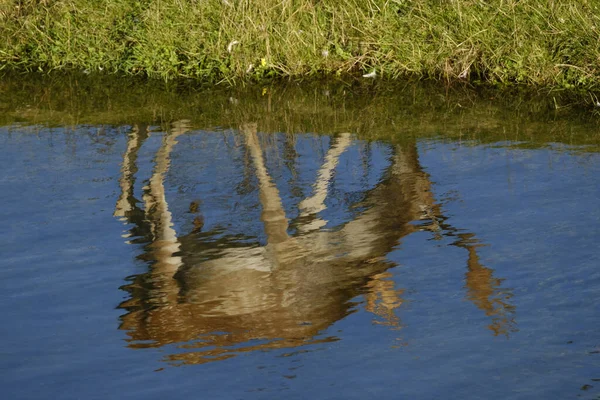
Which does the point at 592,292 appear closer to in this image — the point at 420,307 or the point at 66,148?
the point at 420,307

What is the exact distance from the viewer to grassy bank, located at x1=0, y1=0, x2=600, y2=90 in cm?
946

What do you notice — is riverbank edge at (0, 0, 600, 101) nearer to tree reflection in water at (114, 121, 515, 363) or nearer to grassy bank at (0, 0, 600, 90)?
grassy bank at (0, 0, 600, 90)

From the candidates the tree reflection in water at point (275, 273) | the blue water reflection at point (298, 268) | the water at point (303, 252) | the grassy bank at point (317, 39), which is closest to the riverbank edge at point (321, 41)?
the grassy bank at point (317, 39)

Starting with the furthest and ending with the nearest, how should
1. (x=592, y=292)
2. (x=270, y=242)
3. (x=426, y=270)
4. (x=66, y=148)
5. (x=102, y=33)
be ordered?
(x=102, y=33)
(x=66, y=148)
(x=270, y=242)
(x=426, y=270)
(x=592, y=292)

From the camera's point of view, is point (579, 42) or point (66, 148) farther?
point (579, 42)

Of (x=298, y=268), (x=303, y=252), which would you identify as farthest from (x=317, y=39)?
(x=298, y=268)

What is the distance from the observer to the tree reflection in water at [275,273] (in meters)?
4.98

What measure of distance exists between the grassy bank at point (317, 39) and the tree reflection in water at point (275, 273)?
271 cm

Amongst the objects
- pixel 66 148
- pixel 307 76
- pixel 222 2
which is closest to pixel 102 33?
pixel 222 2

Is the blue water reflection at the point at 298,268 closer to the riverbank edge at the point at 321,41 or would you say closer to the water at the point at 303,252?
the water at the point at 303,252

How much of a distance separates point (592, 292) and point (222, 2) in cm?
623

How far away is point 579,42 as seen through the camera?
9250 millimetres

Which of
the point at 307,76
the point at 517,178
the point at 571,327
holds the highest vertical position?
the point at 307,76

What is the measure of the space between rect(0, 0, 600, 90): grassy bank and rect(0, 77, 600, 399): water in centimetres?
71
